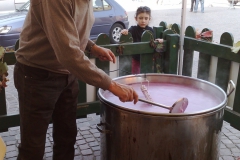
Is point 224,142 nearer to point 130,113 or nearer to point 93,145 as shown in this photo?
point 93,145

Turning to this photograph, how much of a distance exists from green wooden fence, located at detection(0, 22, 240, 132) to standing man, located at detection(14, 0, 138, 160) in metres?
1.00

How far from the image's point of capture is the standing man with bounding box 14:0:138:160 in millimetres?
1576

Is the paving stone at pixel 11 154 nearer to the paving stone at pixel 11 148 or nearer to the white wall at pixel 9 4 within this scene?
the paving stone at pixel 11 148

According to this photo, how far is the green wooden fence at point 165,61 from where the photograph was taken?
10.5 ft

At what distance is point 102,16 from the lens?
27.7 feet

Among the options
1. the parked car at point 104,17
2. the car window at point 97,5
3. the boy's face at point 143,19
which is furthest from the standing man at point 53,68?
the car window at point 97,5

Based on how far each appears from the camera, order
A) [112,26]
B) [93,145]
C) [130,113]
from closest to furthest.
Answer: [130,113]
[93,145]
[112,26]

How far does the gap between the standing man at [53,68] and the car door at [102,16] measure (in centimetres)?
611

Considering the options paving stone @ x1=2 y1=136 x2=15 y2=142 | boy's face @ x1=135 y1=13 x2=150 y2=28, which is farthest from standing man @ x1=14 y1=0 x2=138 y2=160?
boy's face @ x1=135 y1=13 x2=150 y2=28

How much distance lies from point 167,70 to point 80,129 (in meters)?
1.30

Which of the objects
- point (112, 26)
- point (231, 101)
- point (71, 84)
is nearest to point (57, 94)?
point (71, 84)

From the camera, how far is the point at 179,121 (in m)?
1.79

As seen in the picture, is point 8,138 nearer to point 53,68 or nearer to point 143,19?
point 53,68

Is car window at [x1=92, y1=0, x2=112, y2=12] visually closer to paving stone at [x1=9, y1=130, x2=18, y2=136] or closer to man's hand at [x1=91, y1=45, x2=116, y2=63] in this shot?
paving stone at [x1=9, y1=130, x2=18, y2=136]
